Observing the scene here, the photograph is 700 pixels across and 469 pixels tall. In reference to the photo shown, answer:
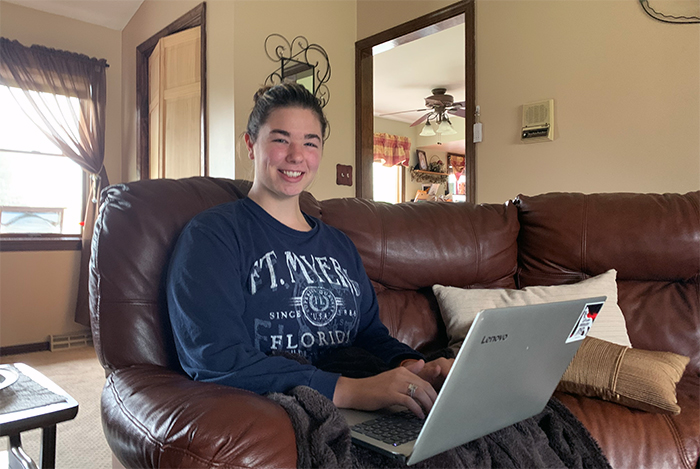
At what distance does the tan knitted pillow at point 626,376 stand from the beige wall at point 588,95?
1232 millimetres

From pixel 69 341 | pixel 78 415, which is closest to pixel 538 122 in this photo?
pixel 78 415

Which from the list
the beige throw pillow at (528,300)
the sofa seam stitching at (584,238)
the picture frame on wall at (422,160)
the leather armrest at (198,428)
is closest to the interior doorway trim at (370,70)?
the sofa seam stitching at (584,238)

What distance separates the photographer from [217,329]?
100 centimetres

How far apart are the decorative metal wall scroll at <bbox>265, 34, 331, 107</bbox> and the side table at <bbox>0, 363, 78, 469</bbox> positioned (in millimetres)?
2346

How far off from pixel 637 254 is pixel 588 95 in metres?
1.07

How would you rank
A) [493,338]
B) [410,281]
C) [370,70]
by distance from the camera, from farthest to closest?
[370,70]
[410,281]
[493,338]

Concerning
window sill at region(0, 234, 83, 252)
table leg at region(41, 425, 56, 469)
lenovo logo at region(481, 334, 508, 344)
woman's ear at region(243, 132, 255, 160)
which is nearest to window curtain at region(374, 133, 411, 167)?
window sill at region(0, 234, 83, 252)

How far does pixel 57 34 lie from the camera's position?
3990 mm

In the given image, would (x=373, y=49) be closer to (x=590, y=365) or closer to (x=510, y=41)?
(x=510, y=41)

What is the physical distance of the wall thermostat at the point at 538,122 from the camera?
2.60m

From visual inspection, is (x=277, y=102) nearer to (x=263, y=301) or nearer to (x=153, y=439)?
(x=263, y=301)

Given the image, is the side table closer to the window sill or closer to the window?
the window sill

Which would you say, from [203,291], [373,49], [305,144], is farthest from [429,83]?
[203,291]

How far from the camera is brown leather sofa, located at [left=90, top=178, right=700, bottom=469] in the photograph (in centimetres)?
84
